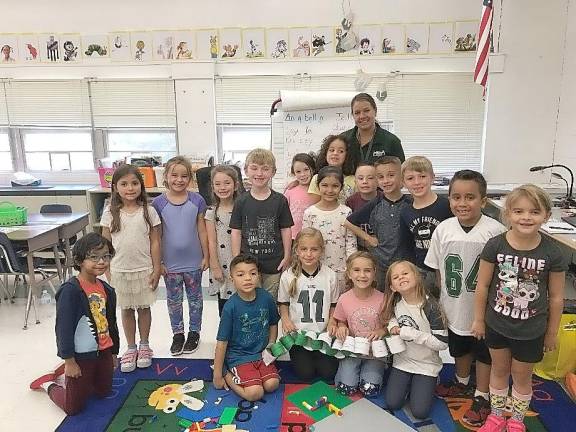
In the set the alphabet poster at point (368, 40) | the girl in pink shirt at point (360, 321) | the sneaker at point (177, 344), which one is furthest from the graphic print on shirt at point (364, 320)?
the alphabet poster at point (368, 40)

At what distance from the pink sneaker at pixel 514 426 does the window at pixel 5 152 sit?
209 inches

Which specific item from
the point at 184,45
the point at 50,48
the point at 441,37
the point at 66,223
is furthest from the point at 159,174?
the point at 441,37

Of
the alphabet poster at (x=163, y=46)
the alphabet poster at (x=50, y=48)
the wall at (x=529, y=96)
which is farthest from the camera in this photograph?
the alphabet poster at (x=50, y=48)

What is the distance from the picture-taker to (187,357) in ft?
8.61

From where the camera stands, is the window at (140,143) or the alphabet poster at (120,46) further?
the window at (140,143)

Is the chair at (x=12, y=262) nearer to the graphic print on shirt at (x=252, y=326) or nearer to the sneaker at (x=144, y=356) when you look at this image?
the sneaker at (x=144, y=356)

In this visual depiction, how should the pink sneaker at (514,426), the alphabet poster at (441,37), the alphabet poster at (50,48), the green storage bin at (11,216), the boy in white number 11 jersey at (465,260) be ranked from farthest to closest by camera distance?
the alphabet poster at (50,48)
the alphabet poster at (441,37)
the green storage bin at (11,216)
the boy in white number 11 jersey at (465,260)
the pink sneaker at (514,426)

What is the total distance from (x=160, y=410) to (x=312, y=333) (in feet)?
2.68

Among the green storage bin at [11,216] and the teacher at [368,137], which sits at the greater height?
the teacher at [368,137]

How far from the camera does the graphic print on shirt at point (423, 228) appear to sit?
7.08ft

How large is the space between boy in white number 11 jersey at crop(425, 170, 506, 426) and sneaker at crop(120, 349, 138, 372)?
66.0 inches

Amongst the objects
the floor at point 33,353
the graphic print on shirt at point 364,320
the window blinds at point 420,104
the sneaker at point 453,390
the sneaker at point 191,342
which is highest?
the window blinds at point 420,104

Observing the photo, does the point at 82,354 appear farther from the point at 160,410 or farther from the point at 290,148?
the point at 290,148

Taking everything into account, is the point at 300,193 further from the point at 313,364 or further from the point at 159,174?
the point at 159,174
